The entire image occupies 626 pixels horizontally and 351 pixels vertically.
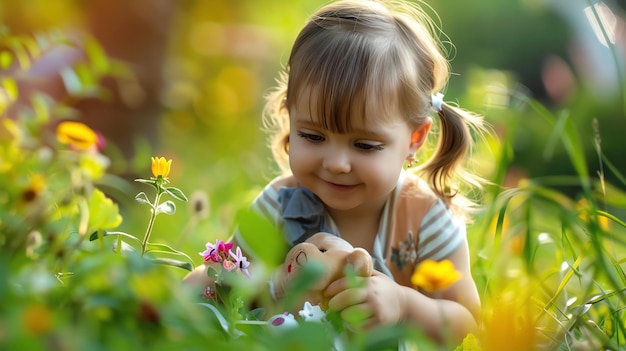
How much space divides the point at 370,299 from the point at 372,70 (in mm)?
464

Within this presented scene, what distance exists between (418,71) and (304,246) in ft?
1.68

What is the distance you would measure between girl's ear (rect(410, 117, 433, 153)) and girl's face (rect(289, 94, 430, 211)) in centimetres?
9

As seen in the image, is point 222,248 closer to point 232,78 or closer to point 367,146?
point 367,146

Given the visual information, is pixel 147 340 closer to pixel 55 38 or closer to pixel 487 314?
pixel 487 314

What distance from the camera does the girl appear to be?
5.31 feet

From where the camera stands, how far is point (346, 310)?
1364 mm

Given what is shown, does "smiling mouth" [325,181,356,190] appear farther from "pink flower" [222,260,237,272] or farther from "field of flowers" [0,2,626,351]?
"pink flower" [222,260,237,272]

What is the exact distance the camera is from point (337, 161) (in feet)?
5.30

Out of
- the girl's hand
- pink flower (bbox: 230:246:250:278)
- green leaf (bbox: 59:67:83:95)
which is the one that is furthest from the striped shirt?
green leaf (bbox: 59:67:83:95)

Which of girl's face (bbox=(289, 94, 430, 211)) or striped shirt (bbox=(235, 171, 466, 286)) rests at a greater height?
girl's face (bbox=(289, 94, 430, 211))

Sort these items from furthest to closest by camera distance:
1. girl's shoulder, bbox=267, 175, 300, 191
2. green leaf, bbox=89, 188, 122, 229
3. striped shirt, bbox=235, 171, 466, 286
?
girl's shoulder, bbox=267, 175, 300, 191 < striped shirt, bbox=235, 171, 466, 286 < green leaf, bbox=89, 188, 122, 229

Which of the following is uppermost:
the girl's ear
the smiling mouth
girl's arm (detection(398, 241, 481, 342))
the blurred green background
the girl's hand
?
the girl's ear

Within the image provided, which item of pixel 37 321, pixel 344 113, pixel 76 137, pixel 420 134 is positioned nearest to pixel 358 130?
pixel 344 113

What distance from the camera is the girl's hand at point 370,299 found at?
4.51ft
